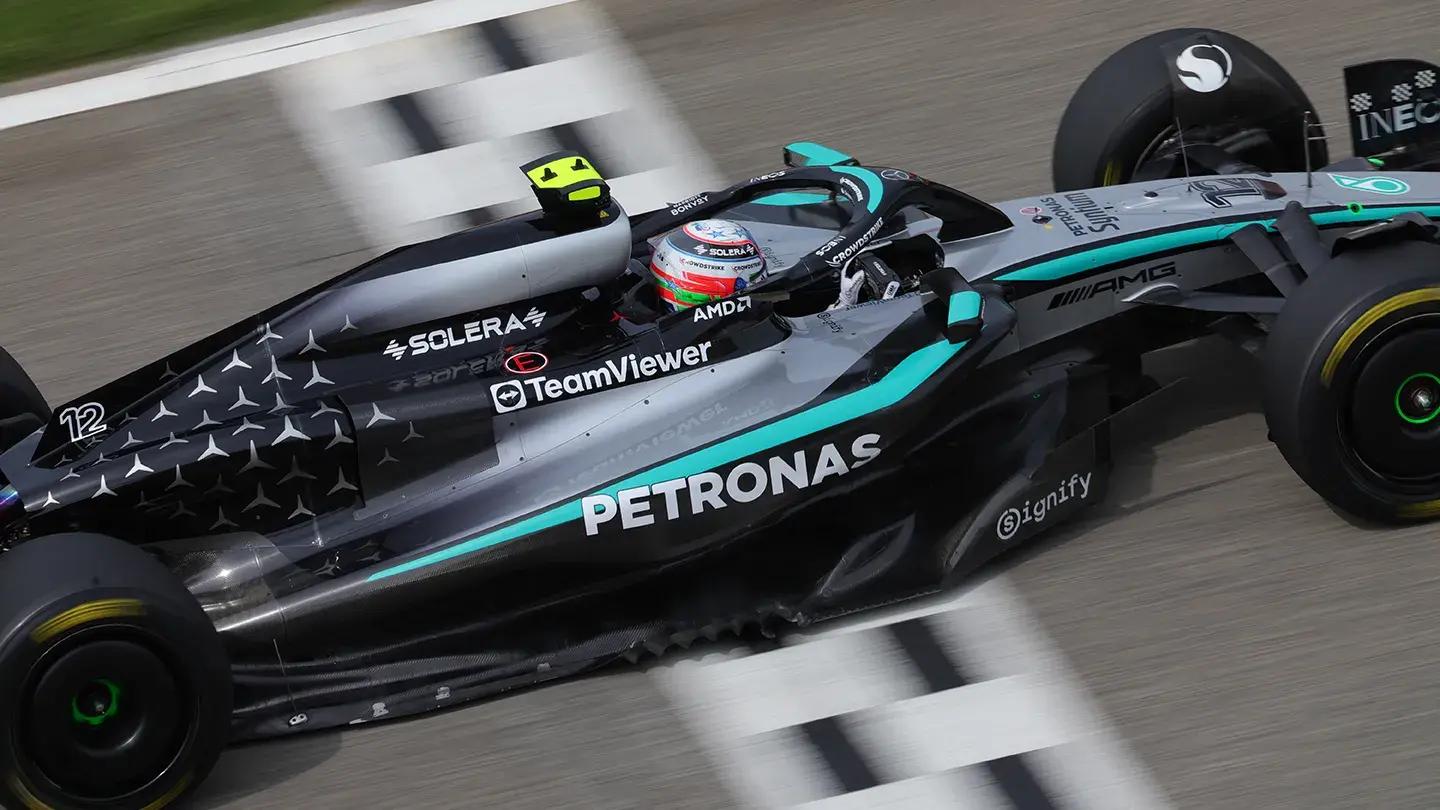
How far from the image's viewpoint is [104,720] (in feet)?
15.5

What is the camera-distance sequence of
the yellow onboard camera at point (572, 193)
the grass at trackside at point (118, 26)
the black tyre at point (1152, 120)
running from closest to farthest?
1. the yellow onboard camera at point (572, 193)
2. the black tyre at point (1152, 120)
3. the grass at trackside at point (118, 26)

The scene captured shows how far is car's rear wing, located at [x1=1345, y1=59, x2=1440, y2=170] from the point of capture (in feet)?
21.5

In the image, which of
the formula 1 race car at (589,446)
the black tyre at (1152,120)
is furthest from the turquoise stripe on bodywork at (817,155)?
the black tyre at (1152,120)

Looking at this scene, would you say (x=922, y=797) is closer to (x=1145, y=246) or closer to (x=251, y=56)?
(x=1145, y=246)

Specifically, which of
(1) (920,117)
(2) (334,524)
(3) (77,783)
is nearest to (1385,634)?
(2) (334,524)

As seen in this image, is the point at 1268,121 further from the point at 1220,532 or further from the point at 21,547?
the point at 21,547

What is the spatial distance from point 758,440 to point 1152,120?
2.29m

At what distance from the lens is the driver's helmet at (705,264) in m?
5.74

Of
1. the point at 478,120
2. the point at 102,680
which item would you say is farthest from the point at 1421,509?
the point at 478,120

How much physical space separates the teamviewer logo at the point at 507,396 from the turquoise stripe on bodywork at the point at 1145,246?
1591 mm

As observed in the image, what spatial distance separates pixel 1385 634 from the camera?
513 cm

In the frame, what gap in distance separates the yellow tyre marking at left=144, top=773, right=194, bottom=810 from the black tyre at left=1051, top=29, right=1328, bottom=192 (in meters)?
3.83

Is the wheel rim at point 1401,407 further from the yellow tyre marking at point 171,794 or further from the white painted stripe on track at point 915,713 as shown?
the yellow tyre marking at point 171,794

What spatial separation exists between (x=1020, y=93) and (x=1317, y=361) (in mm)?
3695
